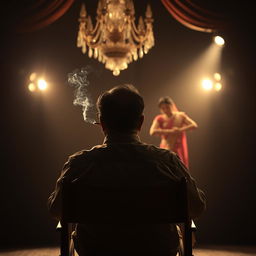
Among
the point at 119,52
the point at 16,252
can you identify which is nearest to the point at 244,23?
the point at 119,52

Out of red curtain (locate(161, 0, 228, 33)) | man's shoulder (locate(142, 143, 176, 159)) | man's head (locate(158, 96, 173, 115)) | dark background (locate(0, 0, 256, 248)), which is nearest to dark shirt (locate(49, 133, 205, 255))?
man's shoulder (locate(142, 143, 176, 159))

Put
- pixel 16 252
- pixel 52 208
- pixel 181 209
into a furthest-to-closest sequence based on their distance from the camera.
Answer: pixel 16 252
pixel 52 208
pixel 181 209

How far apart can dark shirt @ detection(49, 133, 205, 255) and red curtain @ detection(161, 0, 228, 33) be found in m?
2.92

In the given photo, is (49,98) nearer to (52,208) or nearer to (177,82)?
(177,82)

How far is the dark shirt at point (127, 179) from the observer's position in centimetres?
165

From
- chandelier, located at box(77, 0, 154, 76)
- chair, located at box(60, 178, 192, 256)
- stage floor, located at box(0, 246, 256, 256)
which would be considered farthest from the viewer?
stage floor, located at box(0, 246, 256, 256)

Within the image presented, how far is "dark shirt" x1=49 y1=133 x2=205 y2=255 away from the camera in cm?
165

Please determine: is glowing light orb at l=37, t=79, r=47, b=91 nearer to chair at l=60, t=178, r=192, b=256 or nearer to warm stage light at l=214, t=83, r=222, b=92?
warm stage light at l=214, t=83, r=222, b=92

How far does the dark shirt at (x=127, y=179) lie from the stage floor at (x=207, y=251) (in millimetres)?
3052

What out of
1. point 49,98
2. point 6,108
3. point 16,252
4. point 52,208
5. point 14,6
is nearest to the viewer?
point 52,208

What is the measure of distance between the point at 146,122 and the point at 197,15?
1.87m

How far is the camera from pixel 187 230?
1604mm

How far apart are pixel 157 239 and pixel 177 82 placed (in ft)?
14.7

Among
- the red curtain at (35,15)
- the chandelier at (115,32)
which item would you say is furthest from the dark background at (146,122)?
the chandelier at (115,32)
